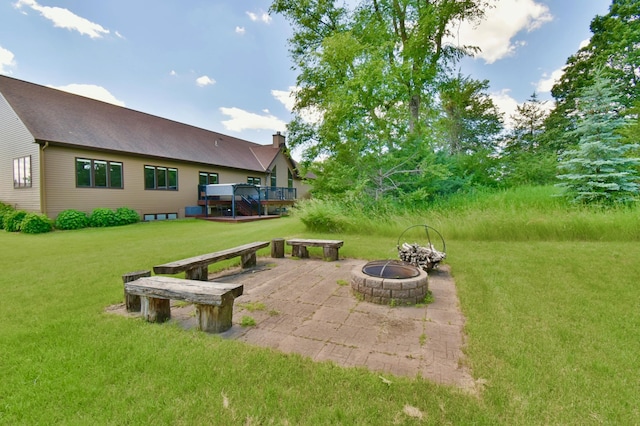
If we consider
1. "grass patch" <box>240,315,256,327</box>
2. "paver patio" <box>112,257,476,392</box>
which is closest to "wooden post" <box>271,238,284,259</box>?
"paver patio" <box>112,257,476,392</box>

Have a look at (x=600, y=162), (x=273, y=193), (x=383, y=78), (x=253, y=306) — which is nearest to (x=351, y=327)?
(x=253, y=306)

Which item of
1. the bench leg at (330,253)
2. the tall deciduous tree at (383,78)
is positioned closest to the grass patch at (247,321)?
the bench leg at (330,253)

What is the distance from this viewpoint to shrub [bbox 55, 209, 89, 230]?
11352 mm

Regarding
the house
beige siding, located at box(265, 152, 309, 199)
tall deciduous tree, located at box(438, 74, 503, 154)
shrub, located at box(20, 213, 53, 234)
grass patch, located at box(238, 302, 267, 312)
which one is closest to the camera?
grass patch, located at box(238, 302, 267, 312)

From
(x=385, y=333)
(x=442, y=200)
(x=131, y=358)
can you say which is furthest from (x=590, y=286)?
(x=442, y=200)

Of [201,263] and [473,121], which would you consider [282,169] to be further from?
[201,263]

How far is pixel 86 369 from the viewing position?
2.12 metres

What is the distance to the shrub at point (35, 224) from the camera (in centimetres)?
1055

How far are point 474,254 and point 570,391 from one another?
14.4 ft

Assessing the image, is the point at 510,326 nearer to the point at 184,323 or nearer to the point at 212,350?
the point at 212,350

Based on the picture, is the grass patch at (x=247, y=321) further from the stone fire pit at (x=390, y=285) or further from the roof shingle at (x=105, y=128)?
the roof shingle at (x=105, y=128)

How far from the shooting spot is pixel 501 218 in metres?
7.49

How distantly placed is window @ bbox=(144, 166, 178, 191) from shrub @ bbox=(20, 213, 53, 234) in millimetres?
4660

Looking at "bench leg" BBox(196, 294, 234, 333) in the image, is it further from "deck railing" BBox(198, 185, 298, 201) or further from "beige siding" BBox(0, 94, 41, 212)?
"deck railing" BBox(198, 185, 298, 201)
